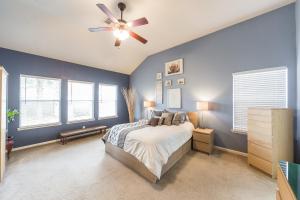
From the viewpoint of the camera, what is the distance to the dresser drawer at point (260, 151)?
7.56 ft

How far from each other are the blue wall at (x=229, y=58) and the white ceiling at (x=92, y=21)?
0.83 ft

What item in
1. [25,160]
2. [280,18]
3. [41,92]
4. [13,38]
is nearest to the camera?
[280,18]

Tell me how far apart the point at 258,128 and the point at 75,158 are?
160 inches

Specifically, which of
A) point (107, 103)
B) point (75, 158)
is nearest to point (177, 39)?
point (107, 103)

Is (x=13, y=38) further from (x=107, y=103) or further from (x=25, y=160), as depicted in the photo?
(x=107, y=103)

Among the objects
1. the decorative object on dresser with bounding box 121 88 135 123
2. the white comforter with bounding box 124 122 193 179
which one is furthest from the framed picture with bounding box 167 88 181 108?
the decorative object on dresser with bounding box 121 88 135 123

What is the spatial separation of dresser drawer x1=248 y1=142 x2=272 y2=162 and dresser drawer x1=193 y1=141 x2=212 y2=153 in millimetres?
835

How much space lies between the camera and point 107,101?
5773 millimetres

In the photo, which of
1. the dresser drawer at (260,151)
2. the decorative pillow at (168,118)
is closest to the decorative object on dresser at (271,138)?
the dresser drawer at (260,151)

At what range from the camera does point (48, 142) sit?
401 centimetres

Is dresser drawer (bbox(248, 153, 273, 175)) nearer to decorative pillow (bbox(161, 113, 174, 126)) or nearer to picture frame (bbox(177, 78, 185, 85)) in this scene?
decorative pillow (bbox(161, 113, 174, 126))

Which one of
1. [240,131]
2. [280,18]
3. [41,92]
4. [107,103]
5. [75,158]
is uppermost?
[280,18]

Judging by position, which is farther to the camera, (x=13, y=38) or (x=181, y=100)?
(x=181, y=100)

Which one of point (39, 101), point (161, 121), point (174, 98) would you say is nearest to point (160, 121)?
point (161, 121)
